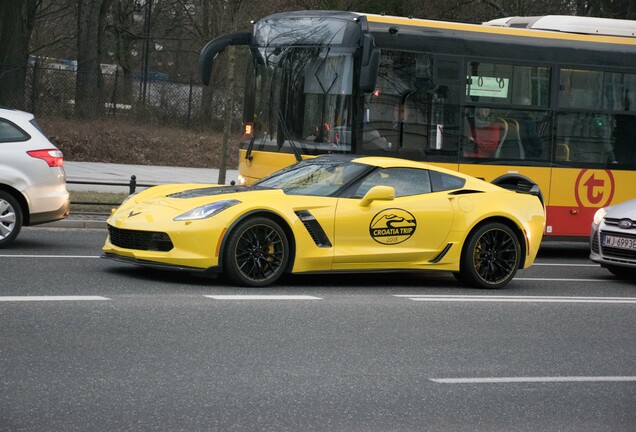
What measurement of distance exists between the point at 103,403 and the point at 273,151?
10.2m

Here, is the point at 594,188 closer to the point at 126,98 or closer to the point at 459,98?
the point at 459,98

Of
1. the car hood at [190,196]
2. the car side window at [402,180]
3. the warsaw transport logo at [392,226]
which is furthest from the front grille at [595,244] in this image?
the car hood at [190,196]

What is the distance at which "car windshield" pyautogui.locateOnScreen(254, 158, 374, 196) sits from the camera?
39.3ft

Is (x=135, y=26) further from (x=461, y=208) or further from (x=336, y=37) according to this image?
(x=461, y=208)

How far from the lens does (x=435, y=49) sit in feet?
54.1

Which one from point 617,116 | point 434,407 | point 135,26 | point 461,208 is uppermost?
point 135,26

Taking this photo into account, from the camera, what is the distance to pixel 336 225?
38.3 feet

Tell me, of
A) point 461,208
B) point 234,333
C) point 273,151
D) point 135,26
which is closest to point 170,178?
point 273,151

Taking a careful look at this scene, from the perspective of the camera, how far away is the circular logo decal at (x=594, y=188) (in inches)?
688

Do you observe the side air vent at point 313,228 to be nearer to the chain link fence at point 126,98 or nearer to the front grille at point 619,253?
the front grille at point 619,253

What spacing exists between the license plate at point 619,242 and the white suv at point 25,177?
667 cm

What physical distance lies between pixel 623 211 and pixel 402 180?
3.48 m

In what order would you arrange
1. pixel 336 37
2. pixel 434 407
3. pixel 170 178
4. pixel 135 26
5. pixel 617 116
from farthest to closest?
pixel 135 26 → pixel 170 178 → pixel 617 116 → pixel 336 37 → pixel 434 407

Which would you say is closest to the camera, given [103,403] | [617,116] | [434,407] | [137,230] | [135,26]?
[103,403]
